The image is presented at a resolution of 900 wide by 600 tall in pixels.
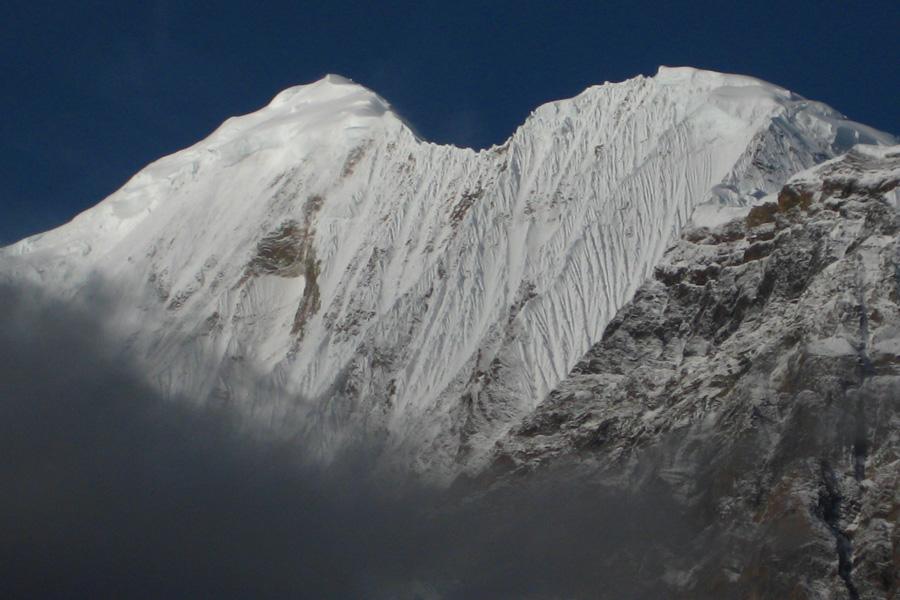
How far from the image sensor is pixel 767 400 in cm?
12050

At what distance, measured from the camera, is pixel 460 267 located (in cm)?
15550

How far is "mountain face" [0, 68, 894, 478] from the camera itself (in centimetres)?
14325

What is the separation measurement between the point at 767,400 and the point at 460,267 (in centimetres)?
3882

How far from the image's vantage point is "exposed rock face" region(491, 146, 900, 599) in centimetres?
11300

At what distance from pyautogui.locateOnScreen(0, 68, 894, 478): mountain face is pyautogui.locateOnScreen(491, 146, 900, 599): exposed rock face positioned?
74 centimetres

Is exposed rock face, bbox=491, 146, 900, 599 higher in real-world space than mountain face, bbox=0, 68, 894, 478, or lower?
lower

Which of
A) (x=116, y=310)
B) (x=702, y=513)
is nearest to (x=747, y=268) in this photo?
(x=702, y=513)

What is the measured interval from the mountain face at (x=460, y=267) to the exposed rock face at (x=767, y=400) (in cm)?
74

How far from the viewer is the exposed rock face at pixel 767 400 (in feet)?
371

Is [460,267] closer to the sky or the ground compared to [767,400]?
closer to the sky

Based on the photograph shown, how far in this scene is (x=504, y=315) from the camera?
148750 mm

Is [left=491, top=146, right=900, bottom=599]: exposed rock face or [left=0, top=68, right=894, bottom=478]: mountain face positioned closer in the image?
[left=491, top=146, right=900, bottom=599]: exposed rock face

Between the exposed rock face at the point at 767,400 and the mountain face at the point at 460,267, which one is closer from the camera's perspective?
the exposed rock face at the point at 767,400

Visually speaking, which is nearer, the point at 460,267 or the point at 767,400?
the point at 767,400
